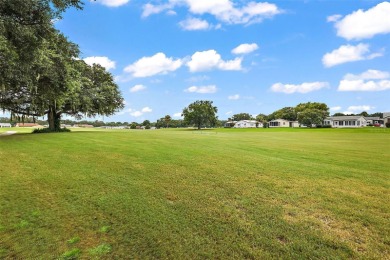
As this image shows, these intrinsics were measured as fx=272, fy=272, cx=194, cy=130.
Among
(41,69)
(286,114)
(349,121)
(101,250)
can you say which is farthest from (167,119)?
(101,250)

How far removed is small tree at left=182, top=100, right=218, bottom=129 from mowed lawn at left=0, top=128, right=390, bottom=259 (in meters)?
74.0

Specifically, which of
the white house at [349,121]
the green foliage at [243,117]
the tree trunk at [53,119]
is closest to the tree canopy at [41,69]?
the tree trunk at [53,119]

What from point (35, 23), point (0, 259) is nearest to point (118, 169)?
point (0, 259)

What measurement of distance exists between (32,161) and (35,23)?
7.47 m

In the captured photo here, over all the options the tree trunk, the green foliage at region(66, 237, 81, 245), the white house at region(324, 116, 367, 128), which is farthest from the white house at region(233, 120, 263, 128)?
the green foliage at region(66, 237, 81, 245)

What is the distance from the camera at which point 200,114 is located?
273 feet

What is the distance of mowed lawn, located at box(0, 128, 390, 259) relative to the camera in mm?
4184

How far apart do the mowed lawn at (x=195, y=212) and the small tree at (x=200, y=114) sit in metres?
74.0

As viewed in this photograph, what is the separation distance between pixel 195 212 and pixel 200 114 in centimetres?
7806

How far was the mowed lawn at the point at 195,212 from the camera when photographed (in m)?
4.18

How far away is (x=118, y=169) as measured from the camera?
9070mm

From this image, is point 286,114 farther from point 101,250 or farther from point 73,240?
point 101,250

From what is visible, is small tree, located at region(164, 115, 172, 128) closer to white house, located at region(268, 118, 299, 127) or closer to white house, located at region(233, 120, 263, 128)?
white house, located at region(233, 120, 263, 128)

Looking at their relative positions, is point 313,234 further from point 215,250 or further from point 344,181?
point 344,181
